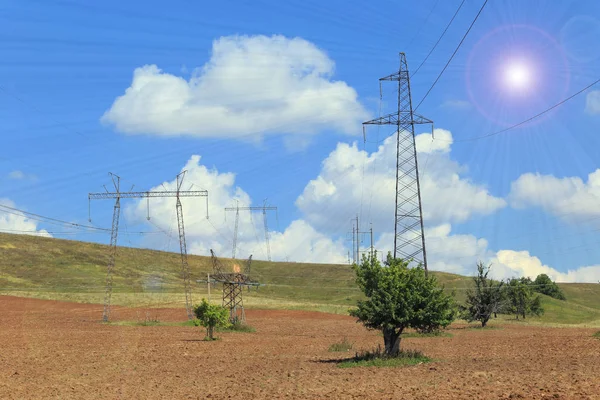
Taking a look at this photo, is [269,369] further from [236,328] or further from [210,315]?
[236,328]

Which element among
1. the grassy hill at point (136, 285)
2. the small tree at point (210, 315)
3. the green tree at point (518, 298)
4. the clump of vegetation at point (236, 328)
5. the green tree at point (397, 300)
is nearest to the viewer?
the green tree at point (397, 300)

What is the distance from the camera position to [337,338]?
5216cm

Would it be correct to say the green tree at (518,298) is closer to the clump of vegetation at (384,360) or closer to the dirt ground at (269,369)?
the dirt ground at (269,369)

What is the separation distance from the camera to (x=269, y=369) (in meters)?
31.3

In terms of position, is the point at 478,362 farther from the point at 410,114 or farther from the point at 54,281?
the point at 54,281

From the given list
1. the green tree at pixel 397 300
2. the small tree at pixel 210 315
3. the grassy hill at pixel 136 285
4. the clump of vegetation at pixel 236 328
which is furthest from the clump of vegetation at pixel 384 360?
the grassy hill at pixel 136 285

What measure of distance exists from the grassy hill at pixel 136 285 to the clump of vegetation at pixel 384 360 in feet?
234

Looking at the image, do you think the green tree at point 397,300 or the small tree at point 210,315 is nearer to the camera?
the green tree at point 397,300

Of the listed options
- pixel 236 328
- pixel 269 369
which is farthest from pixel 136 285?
pixel 269 369

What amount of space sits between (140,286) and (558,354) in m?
124

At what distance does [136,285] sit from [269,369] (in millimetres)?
122507

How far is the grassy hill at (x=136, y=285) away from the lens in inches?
4641

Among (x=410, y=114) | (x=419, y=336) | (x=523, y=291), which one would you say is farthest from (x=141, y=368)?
(x=523, y=291)

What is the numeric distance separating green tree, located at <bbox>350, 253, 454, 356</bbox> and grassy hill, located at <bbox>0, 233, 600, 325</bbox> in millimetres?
71554
